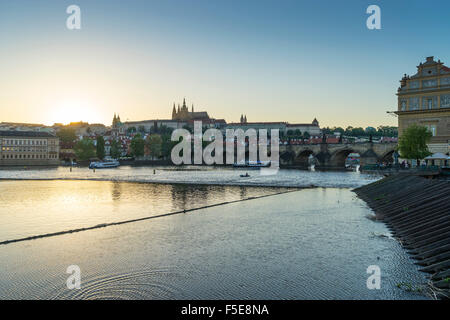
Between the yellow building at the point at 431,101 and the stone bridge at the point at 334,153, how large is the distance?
23.8 meters

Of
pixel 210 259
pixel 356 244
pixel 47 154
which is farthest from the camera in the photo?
pixel 47 154

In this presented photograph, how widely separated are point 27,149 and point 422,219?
136888mm

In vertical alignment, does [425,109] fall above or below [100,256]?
above

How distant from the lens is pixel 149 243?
16531mm

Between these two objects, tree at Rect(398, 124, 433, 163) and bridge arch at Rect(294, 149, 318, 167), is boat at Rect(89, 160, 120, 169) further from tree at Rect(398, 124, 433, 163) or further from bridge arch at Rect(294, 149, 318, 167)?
tree at Rect(398, 124, 433, 163)

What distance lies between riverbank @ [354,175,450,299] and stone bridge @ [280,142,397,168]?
55.1 metres

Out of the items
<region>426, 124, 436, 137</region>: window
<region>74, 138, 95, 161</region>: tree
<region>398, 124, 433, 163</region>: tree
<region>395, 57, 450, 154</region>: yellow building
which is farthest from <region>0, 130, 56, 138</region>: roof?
<region>426, 124, 436, 137</region>: window

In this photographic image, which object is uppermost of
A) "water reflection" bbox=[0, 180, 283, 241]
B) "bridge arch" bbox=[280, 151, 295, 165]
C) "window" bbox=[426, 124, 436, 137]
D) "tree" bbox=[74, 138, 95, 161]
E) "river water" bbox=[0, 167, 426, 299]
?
"window" bbox=[426, 124, 436, 137]

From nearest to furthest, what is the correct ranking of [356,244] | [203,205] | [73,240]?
[356,244], [73,240], [203,205]

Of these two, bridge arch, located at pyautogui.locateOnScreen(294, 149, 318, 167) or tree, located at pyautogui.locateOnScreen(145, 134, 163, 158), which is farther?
tree, located at pyautogui.locateOnScreen(145, 134, 163, 158)

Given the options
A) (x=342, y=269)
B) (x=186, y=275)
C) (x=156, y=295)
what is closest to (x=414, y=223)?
(x=342, y=269)

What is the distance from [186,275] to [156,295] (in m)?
1.77

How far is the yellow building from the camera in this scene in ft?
187

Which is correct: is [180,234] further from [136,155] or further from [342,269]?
[136,155]
